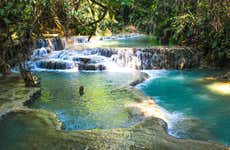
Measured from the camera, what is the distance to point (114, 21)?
14.3 metres

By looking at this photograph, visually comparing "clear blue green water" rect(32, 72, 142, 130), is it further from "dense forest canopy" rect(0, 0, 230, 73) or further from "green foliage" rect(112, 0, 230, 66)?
"green foliage" rect(112, 0, 230, 66)

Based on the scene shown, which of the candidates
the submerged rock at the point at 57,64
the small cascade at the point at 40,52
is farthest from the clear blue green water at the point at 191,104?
the small cascade at the point at 40,52

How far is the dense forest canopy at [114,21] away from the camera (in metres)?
4.80

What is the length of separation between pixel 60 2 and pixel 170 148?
2.82m

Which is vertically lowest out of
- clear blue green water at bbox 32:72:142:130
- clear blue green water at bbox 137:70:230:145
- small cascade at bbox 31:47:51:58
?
clear blue green water at bbox 137:70:230:145

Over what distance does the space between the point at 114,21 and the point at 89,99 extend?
19.5ft

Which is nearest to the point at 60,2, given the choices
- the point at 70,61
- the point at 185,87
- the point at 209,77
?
the point at 185,87

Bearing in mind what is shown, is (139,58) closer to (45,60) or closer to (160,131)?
(45,60)

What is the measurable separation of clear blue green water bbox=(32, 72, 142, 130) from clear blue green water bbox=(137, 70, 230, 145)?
87cm

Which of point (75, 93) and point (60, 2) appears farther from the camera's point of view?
point (75, 93)

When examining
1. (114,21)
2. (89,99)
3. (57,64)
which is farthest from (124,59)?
(89,99)

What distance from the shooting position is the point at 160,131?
21.3 ft

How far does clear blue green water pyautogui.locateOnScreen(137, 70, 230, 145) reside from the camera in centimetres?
686

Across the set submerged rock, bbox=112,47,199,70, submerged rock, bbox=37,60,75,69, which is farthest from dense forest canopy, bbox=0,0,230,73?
submerged rock, bbox=37,60,75,69
